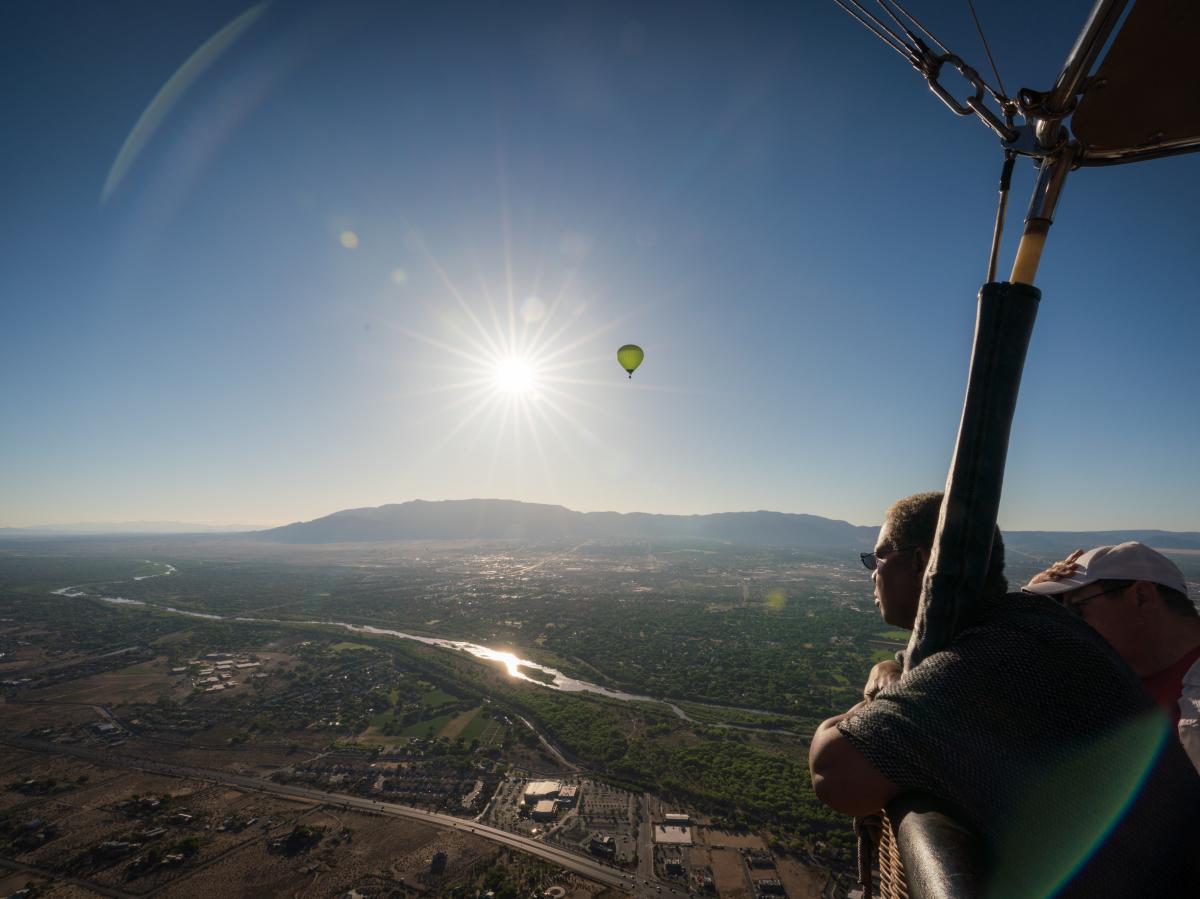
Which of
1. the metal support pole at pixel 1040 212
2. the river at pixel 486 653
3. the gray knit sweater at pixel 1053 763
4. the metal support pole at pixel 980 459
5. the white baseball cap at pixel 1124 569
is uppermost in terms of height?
the metal support pole at pixel 1040 212

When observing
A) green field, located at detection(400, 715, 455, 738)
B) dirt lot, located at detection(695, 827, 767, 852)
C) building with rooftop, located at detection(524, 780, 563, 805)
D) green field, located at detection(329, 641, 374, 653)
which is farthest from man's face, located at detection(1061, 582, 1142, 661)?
green field, located at detection(329, 641, 374, 653)

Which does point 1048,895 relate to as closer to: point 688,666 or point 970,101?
point 970,101

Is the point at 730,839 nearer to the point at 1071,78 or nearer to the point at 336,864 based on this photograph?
the point at 336,864

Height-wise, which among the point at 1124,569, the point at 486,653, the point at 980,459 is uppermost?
the point at 980,459

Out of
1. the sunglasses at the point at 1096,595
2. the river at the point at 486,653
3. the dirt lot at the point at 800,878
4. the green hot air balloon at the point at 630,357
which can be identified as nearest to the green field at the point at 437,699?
the river at the point at 486,653

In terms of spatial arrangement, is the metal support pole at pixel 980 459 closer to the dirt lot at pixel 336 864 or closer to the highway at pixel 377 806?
the highway at pixel 377 806

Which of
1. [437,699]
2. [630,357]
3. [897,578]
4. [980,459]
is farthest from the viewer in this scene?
[437,699]

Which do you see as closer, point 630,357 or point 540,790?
point 630,357

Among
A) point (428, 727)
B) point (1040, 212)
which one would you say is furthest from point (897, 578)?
point (428, 727)
